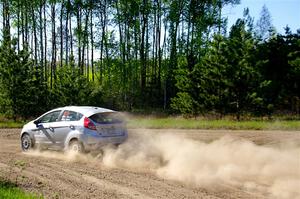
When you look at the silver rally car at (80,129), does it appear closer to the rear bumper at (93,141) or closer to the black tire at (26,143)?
the rear bumper at (93,141)

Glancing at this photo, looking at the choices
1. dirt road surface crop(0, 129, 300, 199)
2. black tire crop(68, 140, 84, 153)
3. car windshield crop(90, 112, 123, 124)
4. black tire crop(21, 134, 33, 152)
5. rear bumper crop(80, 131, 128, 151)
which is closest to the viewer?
dirt road surface crop(0, 129, 300, 199)

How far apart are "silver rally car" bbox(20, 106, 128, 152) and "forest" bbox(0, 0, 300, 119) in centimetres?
1660

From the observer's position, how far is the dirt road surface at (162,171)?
9.41 meters

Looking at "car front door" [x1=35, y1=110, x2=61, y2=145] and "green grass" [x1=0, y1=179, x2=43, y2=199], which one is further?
"car front door" [x1=35, y1=110, x2=61, y2=145]

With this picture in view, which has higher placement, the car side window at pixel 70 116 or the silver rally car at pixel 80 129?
the car side window at pixel 70 116

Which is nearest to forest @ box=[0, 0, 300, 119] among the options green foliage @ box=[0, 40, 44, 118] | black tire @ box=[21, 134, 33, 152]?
green foliage @ box=[0, 40, 44, 118]

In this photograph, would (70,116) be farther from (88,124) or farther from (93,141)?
(93,141)

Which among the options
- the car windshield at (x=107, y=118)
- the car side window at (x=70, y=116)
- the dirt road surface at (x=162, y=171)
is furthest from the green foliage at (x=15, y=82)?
the car windshield at (x=107, y=118)

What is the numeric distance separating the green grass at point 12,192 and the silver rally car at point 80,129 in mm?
4525

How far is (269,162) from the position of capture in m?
12.6

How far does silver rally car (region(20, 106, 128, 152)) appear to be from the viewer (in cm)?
1425

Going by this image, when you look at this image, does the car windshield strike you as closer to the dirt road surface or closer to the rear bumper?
the rear bumper

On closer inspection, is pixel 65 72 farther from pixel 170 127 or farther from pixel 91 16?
pixel 91 16

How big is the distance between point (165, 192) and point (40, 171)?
4267 mm
